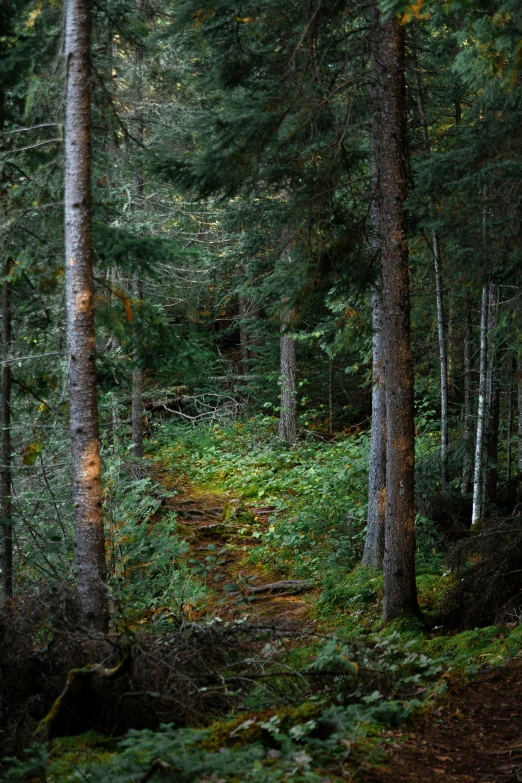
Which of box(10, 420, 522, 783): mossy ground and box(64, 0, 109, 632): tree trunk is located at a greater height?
box(64, 0, 109, 632): tree trunk

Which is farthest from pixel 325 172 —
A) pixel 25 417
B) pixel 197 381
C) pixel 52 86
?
pixel 197 381

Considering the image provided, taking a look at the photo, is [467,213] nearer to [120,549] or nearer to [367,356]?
[367,356]

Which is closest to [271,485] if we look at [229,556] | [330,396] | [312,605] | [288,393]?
[229,556]

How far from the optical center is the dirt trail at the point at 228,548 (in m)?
9.98

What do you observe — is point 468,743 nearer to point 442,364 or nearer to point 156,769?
point 156,769

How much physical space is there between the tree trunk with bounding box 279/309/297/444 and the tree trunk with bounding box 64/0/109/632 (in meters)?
11.9

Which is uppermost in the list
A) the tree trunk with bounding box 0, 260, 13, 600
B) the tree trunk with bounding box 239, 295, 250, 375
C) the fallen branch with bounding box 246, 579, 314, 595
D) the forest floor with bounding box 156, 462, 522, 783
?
the tree trunk with bounding box 239, 295, 250, 375

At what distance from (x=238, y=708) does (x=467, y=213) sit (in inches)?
254

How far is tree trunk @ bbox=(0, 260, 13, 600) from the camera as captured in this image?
822 cm

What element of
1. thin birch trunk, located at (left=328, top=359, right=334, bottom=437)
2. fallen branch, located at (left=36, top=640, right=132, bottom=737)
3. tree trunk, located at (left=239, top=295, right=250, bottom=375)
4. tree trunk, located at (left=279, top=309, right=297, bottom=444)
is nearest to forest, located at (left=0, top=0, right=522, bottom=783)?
fallen branch, located at (left=36, top=640, right=132, bottom=737)

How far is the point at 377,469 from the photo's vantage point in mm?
10312

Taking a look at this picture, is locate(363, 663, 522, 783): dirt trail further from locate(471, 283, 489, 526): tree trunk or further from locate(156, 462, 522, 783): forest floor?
locate(471, 283, 489, 526): tree trunk

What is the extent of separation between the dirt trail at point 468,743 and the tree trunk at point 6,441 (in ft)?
17.4

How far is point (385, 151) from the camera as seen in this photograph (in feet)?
25.2
